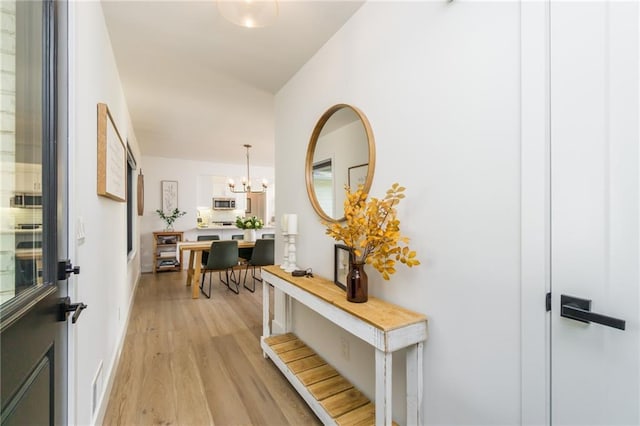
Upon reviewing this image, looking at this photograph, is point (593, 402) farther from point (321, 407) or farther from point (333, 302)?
point (321, 407)

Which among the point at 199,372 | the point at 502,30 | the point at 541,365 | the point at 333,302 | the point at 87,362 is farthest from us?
the point at 199,372

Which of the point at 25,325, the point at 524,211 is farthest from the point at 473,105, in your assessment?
the point at 25,325

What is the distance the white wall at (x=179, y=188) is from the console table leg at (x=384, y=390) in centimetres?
585

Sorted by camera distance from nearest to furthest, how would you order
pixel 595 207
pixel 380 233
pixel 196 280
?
pixel 595 207, pixel 380 233, pixel 196 280

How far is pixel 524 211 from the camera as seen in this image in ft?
3.13

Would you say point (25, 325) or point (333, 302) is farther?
point (333, 302)

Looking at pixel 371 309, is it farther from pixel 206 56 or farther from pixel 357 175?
pixel 206 56

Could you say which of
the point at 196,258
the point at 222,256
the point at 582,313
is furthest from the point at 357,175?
the point at 196,258

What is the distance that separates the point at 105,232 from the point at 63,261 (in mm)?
957

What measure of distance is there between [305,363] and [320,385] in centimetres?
29

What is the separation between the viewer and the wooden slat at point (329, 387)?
5.44ft

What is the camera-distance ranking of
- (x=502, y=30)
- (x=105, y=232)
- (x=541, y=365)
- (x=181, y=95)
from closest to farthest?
(x=541, y=365) → (x=502, y=30) → (x=105, y=232) → (x=181, y=95)

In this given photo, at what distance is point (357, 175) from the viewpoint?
1754 mm

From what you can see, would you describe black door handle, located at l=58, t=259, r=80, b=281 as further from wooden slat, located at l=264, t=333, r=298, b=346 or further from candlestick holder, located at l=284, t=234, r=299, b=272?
wooden slat, located at l=264, t=333, r=298, b=346
